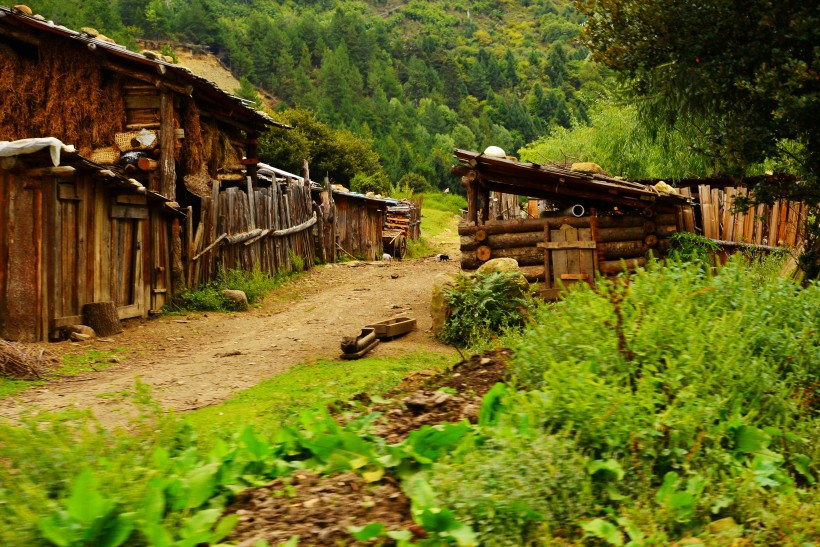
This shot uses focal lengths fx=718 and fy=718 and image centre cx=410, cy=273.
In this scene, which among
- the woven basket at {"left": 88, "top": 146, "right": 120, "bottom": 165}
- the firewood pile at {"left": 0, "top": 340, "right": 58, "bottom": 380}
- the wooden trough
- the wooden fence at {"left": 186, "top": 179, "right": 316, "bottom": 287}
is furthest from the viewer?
the wooden fence at {"left": 186, "top": 179, "right": 316, "bottom": 287}

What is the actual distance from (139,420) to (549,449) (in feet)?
7.49

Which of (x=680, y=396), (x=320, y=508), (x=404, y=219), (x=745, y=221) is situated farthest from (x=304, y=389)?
(x=404, y=219)

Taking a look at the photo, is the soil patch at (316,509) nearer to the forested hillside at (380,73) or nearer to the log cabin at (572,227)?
the log cabin at (572,227)

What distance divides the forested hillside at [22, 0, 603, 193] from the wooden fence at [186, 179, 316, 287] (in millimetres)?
14469

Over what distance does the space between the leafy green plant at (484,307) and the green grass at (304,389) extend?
783mm

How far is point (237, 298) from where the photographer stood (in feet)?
A: 45.4

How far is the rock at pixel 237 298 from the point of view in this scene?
1384 cm

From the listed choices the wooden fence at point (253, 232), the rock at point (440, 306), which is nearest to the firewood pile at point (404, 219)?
the wooden fence at point (253, 232)

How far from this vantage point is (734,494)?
393 centimetres

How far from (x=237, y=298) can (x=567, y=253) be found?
6.27 m

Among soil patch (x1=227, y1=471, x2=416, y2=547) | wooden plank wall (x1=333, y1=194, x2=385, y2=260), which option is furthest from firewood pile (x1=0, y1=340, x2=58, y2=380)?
wooden plank wall (x1=333, y1=194, x2=385, y2=260)

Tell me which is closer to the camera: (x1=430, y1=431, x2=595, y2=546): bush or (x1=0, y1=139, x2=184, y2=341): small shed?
(x1=430, y1=431, x2=595, y2=546): bush

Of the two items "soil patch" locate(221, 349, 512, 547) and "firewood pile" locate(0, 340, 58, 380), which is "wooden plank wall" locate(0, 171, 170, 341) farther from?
"soil patch" locate(221, 349, 512, 547)

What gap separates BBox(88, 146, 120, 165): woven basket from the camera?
14.1 meters
